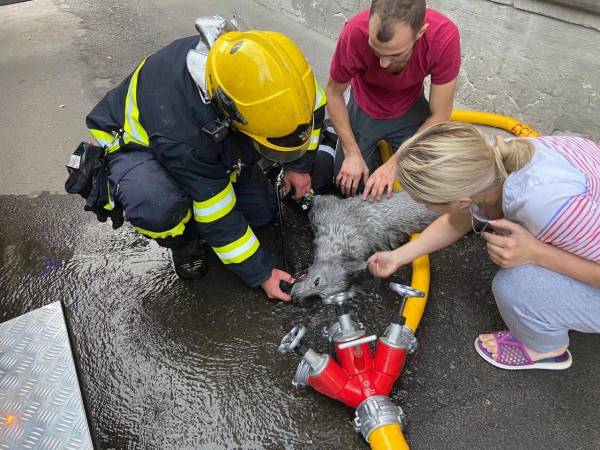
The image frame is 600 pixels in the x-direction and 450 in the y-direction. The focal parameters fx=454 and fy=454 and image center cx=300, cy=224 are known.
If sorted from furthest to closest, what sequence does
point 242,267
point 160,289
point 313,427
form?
point 160,289, point 242,267, point 313,427

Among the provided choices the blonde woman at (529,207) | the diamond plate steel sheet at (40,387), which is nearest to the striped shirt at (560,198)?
the blonde woman at (529,207)

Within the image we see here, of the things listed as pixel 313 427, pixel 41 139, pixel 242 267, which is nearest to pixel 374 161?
pixel 242 267

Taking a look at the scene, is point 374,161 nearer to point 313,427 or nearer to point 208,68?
point 208,68

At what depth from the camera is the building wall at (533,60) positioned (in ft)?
9.02

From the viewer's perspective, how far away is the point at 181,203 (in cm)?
212

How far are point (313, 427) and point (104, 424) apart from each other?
0.91m

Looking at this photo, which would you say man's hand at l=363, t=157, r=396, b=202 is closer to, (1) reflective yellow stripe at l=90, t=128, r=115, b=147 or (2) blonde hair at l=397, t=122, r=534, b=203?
(2) blonde hair at l=397, t=122, r=534, b=203

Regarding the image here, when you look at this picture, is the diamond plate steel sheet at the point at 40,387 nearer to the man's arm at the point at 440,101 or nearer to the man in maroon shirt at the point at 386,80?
the man in maroon shirt at the point at 386,80

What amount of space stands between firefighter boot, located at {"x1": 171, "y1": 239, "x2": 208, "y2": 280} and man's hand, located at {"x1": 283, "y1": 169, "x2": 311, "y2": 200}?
628 millimetres

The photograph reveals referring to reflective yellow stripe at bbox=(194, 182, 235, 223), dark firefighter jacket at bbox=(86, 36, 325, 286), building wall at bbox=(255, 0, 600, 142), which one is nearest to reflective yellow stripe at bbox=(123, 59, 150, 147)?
dark firefighter jacket at bbox=(86, 36, 325, 286)

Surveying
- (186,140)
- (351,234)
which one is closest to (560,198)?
(351,234)

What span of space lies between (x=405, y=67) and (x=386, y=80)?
6.2 inches

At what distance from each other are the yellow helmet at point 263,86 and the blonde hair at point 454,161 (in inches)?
17.6

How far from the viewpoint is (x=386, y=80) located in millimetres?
2680
